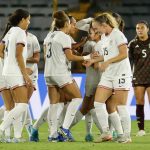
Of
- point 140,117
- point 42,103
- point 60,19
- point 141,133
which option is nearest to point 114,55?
point 60,19

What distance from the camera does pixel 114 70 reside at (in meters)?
9.94

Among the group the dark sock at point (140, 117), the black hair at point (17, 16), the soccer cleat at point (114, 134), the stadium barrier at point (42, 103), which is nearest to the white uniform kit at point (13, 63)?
the black hair at point (17, 16)

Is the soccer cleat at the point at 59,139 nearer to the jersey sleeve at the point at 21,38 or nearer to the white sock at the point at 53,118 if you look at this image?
the white sock at the point at 53,118

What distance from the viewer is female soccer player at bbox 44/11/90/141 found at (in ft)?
33.4

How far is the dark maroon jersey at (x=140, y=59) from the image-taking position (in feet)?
40.9

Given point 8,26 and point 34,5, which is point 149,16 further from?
point 8,26

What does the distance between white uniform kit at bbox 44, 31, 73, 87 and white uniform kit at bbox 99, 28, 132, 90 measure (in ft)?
1.82

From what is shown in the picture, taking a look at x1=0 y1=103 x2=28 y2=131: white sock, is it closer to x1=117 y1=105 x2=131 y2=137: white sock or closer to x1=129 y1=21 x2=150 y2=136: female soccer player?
x1=117 y1=105 x2=131 y2=137: white sock

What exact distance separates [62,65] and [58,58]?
110 millimetres

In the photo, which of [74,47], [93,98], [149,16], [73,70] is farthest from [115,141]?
[149,16]

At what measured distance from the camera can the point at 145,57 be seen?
41.1ft

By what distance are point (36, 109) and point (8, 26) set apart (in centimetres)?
546

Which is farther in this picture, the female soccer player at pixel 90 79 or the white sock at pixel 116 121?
the female soccer player at pixel 90 79

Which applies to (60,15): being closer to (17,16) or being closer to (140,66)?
(17,16)
